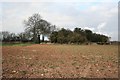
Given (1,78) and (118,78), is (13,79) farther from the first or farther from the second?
(118,78)

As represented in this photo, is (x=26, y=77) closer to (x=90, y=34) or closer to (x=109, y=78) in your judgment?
(x=109, y=78)

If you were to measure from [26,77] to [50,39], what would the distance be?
222 feet

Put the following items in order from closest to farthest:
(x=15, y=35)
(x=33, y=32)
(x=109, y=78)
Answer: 1. (x=109, y=78)
2. (x=33, y=32)
3. (x=15, y=35)

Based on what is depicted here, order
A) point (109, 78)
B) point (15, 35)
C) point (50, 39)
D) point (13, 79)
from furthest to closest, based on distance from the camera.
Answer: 1. point (15, 35)
2. point (50, 39)
3. point (109, 78)
4. point (13, 79)

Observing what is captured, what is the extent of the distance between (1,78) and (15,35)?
251 feet

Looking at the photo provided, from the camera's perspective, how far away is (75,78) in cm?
676

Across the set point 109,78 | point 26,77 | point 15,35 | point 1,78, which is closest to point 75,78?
point 109,78

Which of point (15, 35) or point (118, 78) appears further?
point (15, 35)

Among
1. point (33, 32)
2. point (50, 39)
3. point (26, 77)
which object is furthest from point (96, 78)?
point (50, 39)

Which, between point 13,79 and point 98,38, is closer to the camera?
point 13,79

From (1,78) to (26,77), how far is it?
804 mm

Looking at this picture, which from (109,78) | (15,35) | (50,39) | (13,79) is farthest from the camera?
(15,35)

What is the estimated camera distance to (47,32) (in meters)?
73.3

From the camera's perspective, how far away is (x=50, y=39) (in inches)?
2931
